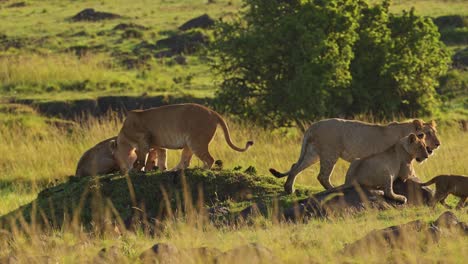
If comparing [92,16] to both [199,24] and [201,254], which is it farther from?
[201,254]

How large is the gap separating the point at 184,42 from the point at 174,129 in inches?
889

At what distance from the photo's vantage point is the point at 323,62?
1984cm

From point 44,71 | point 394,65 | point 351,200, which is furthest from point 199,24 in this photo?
point 351,200

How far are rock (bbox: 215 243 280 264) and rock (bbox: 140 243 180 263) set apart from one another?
30cm

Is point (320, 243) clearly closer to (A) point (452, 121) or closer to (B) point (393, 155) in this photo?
(B) point (393, 155)

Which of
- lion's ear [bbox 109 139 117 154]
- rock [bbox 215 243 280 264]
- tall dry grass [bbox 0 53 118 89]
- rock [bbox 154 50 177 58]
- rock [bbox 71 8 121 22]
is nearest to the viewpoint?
rock [bbox 215 243 280 264]

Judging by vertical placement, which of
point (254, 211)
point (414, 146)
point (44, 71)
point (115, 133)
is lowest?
point (44, 71)

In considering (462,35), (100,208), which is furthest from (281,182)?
(462,35)

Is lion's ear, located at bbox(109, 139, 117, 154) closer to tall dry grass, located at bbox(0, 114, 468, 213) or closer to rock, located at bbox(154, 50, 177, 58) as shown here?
tall dry grass, located at bbox(0, 114, 468, 213)

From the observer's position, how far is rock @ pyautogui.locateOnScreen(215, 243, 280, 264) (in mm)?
6977

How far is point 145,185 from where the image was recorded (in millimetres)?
→ 11031

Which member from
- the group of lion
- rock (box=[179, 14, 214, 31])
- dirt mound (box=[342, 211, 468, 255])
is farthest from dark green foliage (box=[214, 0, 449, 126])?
rock (box=[179, 14, 214, 31])

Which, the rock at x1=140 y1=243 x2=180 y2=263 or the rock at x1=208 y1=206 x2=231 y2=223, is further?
the rock at x1=208 y1=206 x2=231 y2=223

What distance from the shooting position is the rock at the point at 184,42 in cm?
3362
